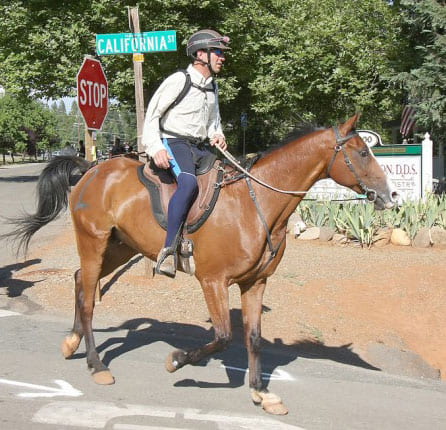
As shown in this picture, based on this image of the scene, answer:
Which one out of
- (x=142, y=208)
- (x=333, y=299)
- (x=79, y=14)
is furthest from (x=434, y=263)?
(x=79, y=14)

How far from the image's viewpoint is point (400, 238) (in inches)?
490

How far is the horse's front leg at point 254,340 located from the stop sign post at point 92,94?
4.04m

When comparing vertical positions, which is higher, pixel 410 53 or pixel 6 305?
pixel 410 53

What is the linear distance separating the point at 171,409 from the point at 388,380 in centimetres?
216

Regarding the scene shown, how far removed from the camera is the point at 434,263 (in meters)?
11.0

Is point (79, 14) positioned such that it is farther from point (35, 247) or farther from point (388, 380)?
point (388, 380)

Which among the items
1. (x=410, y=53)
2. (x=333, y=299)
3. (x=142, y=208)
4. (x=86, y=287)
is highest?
(x=410, y=53)

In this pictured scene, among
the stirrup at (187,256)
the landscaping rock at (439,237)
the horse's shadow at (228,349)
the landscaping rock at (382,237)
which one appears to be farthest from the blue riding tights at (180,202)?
the landscaping rock at (439,237)

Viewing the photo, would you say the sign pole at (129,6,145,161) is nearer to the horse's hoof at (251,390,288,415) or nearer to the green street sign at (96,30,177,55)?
the green street sign at (96,30,177,55)

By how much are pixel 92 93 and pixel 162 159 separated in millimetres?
3695

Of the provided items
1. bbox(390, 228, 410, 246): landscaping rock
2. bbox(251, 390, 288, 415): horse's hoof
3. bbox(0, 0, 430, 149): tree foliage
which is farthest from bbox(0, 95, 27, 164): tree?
bbox(251, 390, 288, 415): horse's hoof

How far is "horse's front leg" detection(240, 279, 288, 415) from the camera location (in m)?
4.81

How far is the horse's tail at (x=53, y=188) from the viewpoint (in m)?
6.71

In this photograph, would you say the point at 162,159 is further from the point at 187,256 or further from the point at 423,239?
the point at 423,239
